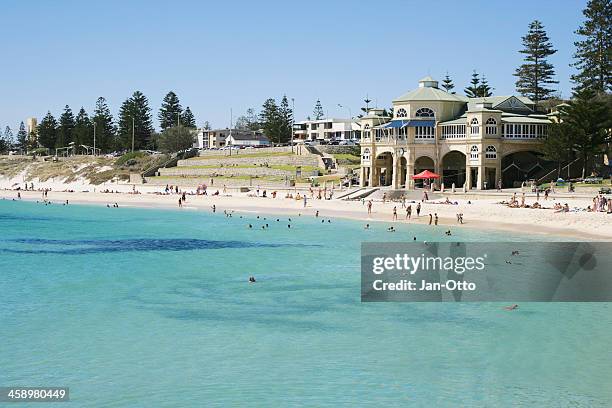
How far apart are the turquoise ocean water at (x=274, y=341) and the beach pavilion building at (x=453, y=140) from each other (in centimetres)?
3281

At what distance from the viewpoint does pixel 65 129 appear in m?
126

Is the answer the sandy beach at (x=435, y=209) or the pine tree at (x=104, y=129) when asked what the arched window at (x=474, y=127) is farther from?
the pine tree at (x=104, y=129)

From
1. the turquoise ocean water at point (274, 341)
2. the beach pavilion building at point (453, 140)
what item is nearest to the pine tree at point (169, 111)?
the beach pavilion building at point (453, 140)

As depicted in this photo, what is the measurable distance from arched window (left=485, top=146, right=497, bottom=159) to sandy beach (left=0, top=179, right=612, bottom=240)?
19.8ft

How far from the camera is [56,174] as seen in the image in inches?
4188

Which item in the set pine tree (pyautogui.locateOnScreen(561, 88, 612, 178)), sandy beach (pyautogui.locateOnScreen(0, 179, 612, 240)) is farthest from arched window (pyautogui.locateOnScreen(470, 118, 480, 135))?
sandy beach (pyautogui.locateOnScreen(0, 179, 612, 240))

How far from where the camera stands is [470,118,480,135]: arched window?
62000 mm

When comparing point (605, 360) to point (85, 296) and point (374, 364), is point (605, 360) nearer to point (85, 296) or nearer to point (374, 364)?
point (374, 364)

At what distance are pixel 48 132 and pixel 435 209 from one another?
3621 inches

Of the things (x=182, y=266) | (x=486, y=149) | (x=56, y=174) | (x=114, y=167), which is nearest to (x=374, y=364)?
(x=182, y=266)

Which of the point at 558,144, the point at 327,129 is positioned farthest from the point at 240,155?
the point at 558,144

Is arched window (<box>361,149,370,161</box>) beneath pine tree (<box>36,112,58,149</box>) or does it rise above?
beneath

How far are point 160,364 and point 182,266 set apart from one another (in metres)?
14.5

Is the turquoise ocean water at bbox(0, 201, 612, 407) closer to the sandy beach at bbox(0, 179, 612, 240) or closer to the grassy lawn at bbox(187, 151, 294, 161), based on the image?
the sandy beach at bbox(0, 179, 612, 240)
